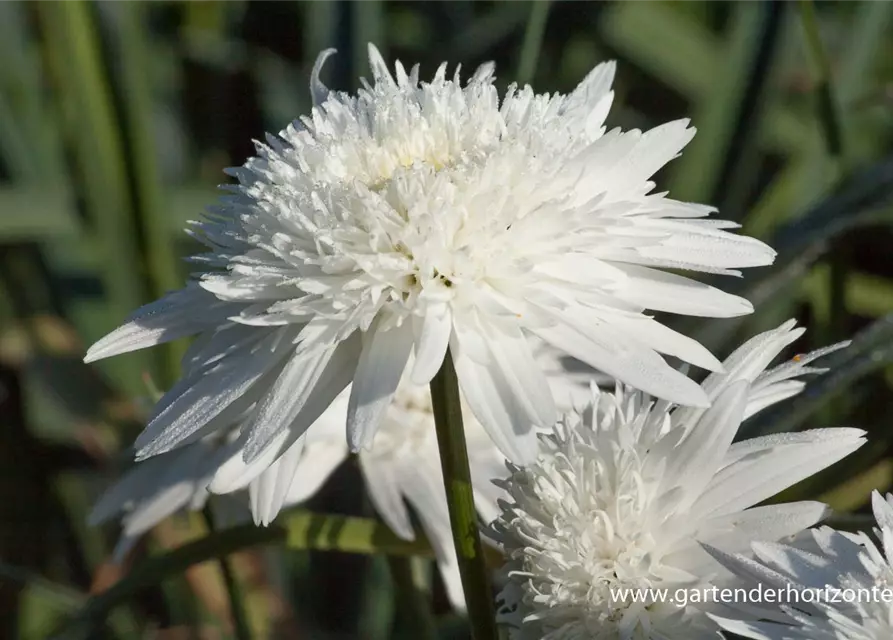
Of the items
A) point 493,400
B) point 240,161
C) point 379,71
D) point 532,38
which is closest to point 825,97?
point 532,38

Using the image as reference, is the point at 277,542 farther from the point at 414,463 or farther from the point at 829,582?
the point at 829,582

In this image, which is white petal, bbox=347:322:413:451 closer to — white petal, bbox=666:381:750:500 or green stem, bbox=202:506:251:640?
white petal, bbox=666:381:750:500

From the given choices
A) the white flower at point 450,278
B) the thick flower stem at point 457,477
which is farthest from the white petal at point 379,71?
the thick flower stem at point 457,477

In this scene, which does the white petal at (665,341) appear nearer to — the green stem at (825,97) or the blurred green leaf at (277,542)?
the blurred green leaf at (277,542)

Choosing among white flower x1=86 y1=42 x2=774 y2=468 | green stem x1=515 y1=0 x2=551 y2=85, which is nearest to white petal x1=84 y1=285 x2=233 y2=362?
white flower x1=86 y1=42 x2=774 y2=468

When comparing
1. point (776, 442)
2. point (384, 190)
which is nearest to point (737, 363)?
point (776, 442)
